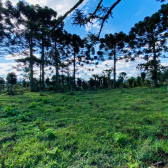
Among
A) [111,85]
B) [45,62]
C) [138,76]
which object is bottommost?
[111,85]

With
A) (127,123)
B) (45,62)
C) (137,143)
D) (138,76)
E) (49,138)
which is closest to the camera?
(137,143)

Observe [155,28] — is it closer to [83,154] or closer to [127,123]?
[127,123]

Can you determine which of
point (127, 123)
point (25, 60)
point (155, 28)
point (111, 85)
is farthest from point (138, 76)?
point (25, 60)

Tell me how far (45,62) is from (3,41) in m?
4.84

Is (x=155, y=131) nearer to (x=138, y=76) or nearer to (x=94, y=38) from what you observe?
(x=94, y=38)

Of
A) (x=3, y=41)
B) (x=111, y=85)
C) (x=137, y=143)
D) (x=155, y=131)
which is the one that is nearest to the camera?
(x=137, y=143)

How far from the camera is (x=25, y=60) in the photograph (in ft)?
42.7

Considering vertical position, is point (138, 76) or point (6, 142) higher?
point (138, 76)

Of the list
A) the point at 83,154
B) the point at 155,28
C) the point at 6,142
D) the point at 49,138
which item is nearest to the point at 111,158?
the point at 83,154

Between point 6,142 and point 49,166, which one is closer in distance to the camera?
point 49,166

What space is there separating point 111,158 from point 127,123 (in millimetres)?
1528

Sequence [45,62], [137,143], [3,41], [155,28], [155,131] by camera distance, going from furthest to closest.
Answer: [45,62] < [155,28] < [3,41] < [155,131] < [137,143]

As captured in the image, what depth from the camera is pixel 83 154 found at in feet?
5.62

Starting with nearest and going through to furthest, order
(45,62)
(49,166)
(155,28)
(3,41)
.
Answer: (49,166), (3,41), (155,28), (45,62)
